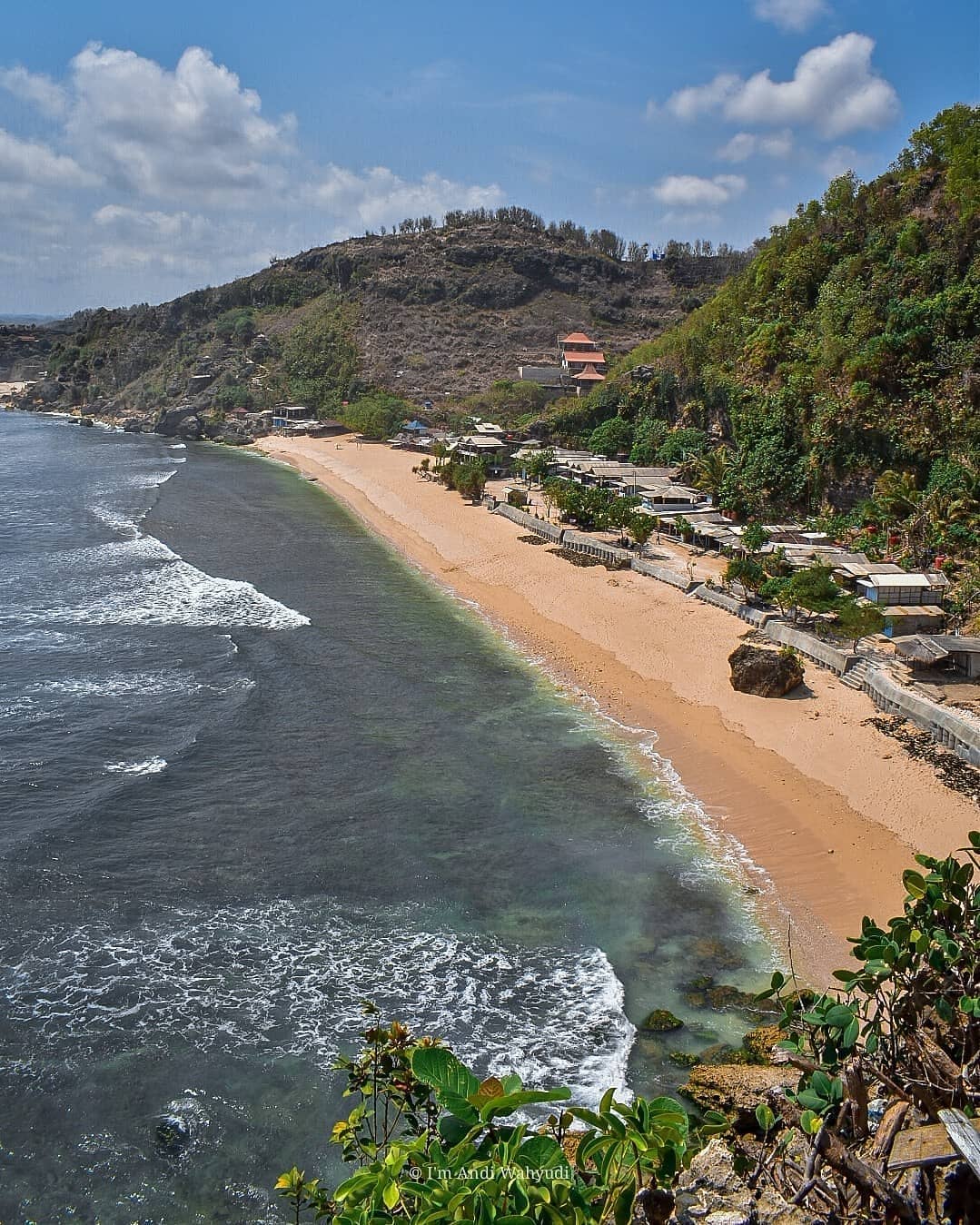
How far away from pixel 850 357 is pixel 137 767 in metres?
40.5

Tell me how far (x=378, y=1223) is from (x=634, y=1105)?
5.63 ft

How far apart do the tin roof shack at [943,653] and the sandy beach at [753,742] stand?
202cm

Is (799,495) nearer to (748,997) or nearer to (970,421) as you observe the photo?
(970,421)

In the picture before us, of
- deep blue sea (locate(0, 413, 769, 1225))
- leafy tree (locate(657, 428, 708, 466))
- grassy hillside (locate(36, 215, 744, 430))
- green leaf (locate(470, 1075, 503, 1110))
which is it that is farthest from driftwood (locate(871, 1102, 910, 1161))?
grassy hillside (locate(36, 215, 744, 430))

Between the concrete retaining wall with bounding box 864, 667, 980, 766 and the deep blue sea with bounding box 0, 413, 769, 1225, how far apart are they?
7077 mm

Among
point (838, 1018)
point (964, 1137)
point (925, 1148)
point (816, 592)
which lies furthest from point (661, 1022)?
point (816, 592)

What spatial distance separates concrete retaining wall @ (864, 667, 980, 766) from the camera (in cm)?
2367

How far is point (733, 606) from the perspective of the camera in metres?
35.8

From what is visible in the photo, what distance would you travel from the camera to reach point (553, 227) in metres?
141

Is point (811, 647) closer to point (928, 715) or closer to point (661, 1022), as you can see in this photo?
point (928, 715)

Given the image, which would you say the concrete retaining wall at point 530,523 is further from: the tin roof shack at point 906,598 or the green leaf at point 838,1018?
the green leaf at point 838,1018

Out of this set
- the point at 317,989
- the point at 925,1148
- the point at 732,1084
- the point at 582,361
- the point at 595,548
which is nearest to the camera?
the point at 925,1148

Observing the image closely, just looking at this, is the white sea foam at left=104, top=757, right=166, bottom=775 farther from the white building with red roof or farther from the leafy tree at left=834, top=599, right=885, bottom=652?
the white building with red roof

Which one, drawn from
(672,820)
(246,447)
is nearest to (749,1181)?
(672,820)
